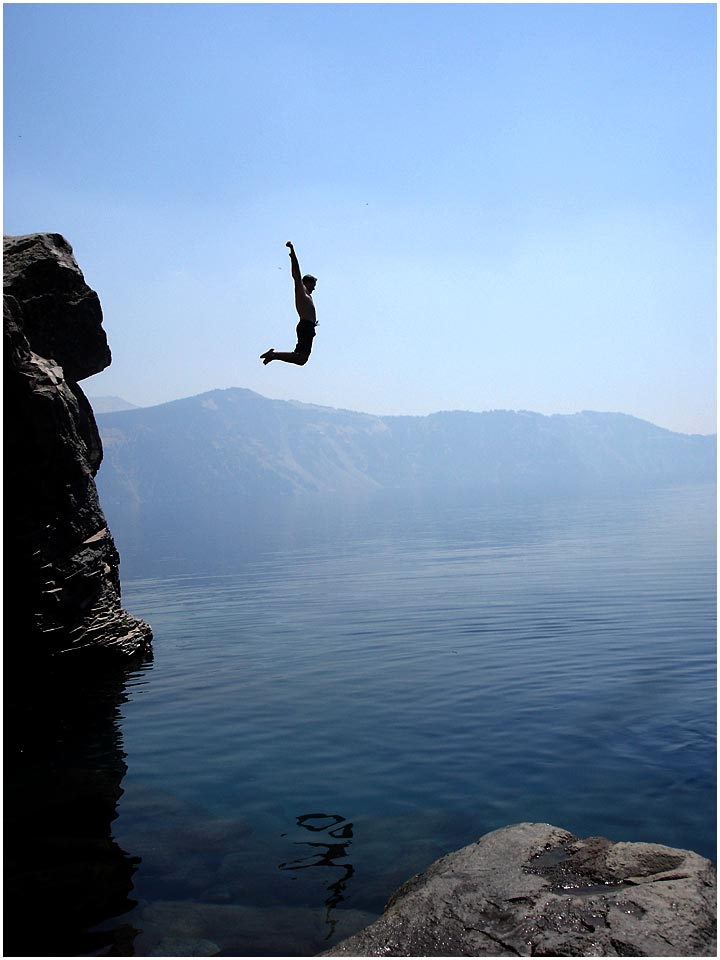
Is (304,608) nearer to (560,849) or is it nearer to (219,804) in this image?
(219,804)

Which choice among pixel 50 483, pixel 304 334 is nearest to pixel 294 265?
pixel 304 334

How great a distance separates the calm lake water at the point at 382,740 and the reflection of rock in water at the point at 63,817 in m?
0.48

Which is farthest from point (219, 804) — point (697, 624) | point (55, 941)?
point (697, 624)

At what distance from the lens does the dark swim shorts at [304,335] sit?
54.6 feet

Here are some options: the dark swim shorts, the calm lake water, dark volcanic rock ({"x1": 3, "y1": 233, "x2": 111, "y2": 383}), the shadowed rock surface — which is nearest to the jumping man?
the dark swim shorts

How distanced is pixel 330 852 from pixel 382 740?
18.4ft

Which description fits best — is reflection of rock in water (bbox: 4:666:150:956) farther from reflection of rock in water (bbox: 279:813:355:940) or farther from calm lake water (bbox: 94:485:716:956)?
reflection of rock in water (bbox: 279:813:355:940)

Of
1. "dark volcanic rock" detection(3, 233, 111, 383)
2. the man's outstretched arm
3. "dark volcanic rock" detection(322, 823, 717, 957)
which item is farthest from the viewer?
"dark volcanic rock" detection(3, 233, 111, 383)

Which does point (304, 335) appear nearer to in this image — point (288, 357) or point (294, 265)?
point (288, 357)

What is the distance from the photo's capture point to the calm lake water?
11.1 metres

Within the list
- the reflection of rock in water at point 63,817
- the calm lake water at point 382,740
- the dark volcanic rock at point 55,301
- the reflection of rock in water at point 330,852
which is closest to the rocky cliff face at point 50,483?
the dark volcanic rock at point 55,301

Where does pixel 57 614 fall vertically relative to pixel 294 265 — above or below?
below

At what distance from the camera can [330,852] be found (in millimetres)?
11883

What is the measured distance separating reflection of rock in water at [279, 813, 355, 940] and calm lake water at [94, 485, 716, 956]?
36 mm
